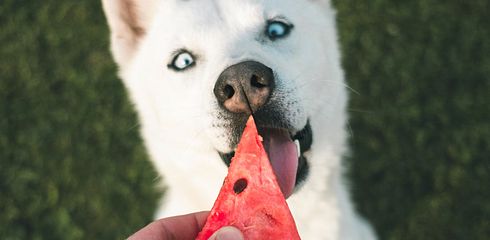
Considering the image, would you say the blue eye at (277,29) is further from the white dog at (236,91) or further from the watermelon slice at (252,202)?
the watermelon slice at (252,202)

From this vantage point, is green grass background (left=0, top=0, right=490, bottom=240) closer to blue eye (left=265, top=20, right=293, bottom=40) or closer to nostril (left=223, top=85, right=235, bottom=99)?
blue eye (left=265, top=20, right=293, bottom=40)

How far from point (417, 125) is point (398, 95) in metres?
Answer: 0.34

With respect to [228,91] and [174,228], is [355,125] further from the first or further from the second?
[174,228]


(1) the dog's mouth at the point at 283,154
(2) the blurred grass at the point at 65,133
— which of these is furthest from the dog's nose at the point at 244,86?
(2) the blurred grass at the point at 65,133

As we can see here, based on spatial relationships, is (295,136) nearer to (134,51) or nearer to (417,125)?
(134,51)

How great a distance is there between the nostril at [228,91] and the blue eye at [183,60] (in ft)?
1.68

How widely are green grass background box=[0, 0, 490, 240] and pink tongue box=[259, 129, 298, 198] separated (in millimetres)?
1911

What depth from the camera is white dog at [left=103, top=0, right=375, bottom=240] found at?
284cm

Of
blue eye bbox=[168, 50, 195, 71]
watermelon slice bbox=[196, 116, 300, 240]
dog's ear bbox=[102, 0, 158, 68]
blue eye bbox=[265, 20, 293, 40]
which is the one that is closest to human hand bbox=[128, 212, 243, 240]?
watermelon slice bbox=[196, 116, 300, 240]

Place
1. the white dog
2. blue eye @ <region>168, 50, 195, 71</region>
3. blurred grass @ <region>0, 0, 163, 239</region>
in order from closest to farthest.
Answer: the white dog → blue eye @ <region>168, 50, 195, 71</region> → blurred grass @ <region>0, 0, 163, 239</region>

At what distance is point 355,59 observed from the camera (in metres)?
5.51

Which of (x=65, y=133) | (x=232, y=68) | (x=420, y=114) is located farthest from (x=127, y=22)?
(x=420, y=114)

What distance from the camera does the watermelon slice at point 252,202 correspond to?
2.20 meters

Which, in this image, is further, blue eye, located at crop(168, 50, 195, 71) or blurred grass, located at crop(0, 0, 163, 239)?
blurred grass, located at crop(0, 0, 163, 239)
